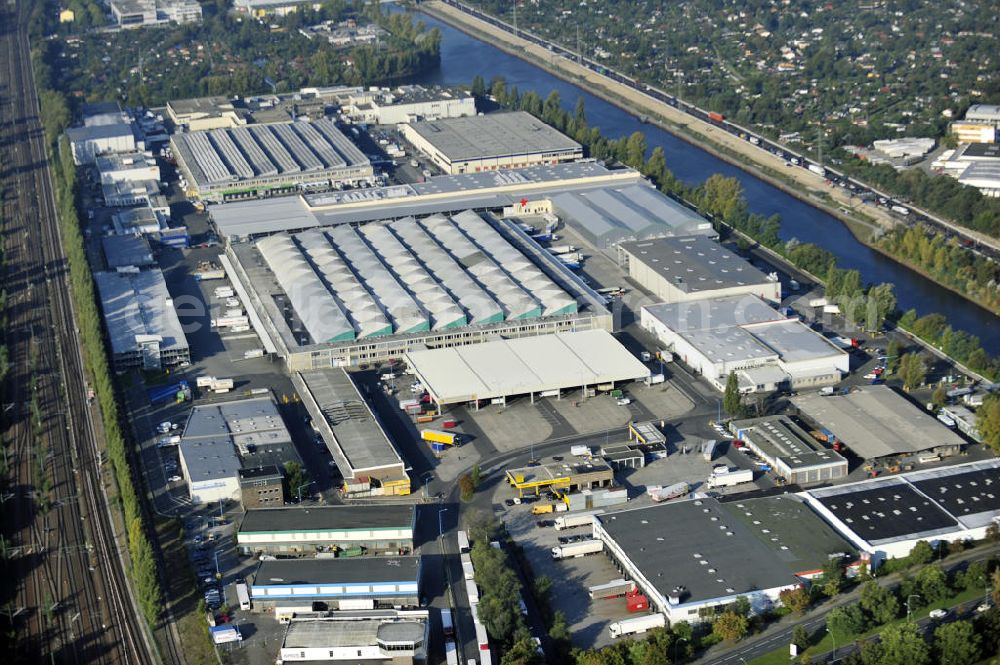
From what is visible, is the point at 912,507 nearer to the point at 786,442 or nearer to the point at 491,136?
the point at 786,442

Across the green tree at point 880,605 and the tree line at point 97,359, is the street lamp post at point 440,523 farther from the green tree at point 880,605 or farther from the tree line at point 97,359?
the green tree at point 880,605

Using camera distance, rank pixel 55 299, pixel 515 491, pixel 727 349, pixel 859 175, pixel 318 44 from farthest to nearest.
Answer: pixel 318 44, pixel 859 175, pixel 55 299, pixel 727 349, pixel 515 491

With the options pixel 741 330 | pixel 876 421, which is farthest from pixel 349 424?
pixel 876 421

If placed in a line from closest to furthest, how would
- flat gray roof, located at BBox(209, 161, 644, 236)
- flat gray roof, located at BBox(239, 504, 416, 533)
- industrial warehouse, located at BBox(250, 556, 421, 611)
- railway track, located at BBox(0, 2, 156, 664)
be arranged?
railway track, located at BBox(0, 2, 156, 664) < industrial warehouse, located at BBox(250, 556, 421, 611) < flat gray roof, located at BBox(239, 504, 416, 533) < flat gray roof, located at BBox(209, 161, 644, 236)

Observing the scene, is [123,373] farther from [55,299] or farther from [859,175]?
[859,175]

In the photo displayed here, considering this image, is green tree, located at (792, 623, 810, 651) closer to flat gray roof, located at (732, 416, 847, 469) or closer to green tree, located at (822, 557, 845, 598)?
green tree, located at (822, 557, 845, 598)

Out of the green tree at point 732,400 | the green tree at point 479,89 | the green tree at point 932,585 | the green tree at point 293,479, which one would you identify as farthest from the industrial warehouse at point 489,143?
the green tree at point 932,585

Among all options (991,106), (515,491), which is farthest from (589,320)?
(991,106)

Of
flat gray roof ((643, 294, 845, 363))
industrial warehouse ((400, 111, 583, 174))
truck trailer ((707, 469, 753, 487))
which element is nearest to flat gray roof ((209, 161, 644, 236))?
industrial warehouse ((400, 111, 583, 174))

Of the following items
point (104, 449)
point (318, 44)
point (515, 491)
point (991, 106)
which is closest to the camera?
point (515, 491)
